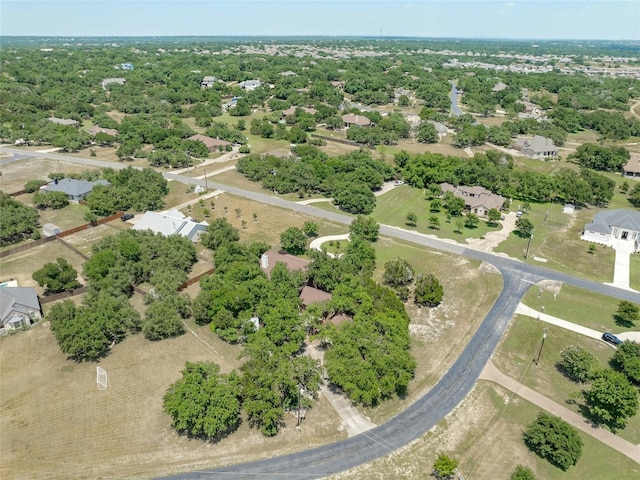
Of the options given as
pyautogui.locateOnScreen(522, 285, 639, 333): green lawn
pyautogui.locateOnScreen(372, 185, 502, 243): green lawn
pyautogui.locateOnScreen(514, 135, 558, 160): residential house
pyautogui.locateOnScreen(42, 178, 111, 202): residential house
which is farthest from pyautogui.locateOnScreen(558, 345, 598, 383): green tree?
pyautogui.locateOnScreen(514, 135, 558, 160): residential house

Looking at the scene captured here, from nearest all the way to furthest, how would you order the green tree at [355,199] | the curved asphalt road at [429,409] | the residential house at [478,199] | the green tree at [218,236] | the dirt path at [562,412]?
1. the curved asphalt road at [429,409]
2. the dirt path at [562,412]
3. the green tree at [218,236]
4. the green tree at [355,199]
5. the residential house at [478,199]

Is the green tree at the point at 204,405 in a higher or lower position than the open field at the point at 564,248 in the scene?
higher

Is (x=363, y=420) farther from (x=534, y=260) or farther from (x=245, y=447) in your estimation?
(x=534, y=260)

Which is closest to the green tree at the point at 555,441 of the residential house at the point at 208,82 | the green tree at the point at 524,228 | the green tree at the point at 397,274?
the green tree at the point at 397,274

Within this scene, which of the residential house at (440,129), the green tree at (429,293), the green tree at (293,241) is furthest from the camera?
the residential house at (440,129)

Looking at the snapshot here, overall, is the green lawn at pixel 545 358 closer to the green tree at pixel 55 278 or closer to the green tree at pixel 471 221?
the green tree at pixel 471 221

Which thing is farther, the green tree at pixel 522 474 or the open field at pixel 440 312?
the open field at pixel 440 312

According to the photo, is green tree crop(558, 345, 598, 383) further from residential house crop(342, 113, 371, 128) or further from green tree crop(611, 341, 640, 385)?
residential house crop(342, 113, 371, 128)
